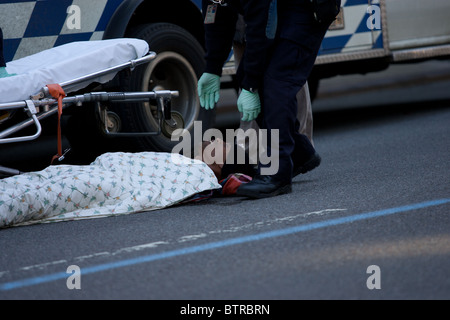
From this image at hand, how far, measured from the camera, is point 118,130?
511cm

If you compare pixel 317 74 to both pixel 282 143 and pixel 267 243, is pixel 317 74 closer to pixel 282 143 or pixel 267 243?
pixel 282 143

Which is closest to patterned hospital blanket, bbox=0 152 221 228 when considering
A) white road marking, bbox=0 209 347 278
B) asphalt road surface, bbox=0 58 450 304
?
asphalt road surface, bbox=0 58 450 304

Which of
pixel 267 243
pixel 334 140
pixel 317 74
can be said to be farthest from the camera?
pixel 317 74

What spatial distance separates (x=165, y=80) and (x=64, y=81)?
1472 mm

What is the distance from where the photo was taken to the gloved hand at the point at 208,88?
4574mm

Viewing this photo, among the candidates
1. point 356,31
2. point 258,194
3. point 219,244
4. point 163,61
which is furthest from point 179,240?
point 356,31

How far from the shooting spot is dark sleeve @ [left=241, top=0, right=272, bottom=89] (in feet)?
13.0

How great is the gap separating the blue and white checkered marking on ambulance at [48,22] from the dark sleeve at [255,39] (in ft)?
4.93

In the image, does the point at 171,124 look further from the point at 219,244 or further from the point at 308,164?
the point at 219,244

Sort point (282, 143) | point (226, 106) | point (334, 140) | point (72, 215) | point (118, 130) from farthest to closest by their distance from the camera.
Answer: point (226, 106), point (334, 140), point (118, 130), point (282, 143), point (72, 215)

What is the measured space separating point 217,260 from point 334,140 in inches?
156

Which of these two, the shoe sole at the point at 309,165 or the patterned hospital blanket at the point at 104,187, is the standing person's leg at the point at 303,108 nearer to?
the shoe sole at the point at 309,165

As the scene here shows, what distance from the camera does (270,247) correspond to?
3.03 m
